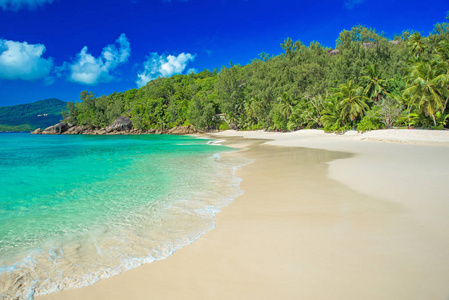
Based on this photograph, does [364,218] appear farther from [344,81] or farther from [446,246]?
[344,81]

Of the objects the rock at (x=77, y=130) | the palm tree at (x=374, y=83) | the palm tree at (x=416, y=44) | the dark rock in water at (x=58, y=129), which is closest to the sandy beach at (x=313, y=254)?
the palm tree at (x=374, y=83)

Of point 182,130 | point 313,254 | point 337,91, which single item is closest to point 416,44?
point 337,91

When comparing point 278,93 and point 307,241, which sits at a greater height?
point 278,93

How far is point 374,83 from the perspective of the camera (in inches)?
1375

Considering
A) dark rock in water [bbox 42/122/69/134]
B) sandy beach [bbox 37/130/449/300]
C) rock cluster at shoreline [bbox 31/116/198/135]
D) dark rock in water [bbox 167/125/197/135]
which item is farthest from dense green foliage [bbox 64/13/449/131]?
dark rock in water [bbox 42/122/69/134]

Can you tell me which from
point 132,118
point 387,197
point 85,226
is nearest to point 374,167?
point 387,197

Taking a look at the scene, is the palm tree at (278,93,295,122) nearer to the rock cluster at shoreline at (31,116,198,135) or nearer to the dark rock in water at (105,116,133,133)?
the rock cluster at shoreline at (31,116,198,135)

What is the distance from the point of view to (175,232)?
15.2ft

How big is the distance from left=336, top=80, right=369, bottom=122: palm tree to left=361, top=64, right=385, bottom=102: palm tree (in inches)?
101

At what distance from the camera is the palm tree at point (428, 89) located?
2339 cm

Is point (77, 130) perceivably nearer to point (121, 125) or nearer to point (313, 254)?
point (121, 125)

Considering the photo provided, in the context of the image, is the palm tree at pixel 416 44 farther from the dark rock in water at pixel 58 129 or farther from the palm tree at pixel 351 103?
the dark rock in water at pixel 58 129

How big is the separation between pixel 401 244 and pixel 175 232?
3676mm

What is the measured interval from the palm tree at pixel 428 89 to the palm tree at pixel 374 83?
31.5ft
